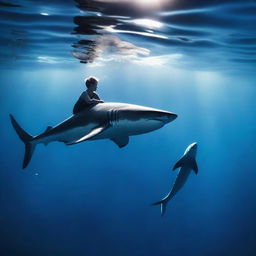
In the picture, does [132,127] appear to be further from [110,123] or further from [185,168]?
[185,168]

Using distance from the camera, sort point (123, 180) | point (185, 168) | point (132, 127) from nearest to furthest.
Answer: point (132, 127)
point (185, 168)
point (123, 180)

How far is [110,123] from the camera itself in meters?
6.21

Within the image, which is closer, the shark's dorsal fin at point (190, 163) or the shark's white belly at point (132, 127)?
the shark's white belly at point (132, 127)

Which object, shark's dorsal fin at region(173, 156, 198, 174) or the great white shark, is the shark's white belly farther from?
shark's dorsal fin at region(173, 156, 198, 174)

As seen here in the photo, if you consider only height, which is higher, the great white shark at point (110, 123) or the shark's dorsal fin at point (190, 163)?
the great white shark at point (110, 123)

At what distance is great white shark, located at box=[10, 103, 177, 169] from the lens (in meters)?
5.73

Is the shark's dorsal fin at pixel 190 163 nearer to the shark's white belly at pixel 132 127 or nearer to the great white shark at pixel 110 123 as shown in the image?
the great white shark at pixel 110 123

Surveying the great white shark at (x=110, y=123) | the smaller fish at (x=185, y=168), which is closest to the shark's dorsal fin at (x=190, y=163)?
the smaller fish at (x=185, y=168)

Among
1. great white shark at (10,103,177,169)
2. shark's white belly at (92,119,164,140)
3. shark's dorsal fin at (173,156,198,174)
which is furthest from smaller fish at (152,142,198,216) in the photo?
shark's white belly at (92,119,164,140)

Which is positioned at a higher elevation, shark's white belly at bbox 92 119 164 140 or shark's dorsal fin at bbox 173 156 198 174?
shark's white belly at bbox 92 119 164 140

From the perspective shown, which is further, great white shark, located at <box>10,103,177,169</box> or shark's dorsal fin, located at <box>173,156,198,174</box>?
shark's dorsal fin, located at <box>173,156,198,174</box>

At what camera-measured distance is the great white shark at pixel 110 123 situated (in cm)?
Result: 573

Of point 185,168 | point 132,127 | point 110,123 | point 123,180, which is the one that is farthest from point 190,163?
point 123,180

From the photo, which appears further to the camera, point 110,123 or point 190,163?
point 190,163
